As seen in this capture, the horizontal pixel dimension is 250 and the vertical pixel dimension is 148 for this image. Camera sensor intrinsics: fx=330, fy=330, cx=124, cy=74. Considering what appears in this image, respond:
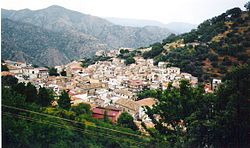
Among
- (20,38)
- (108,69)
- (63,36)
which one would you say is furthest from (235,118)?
(63,36)

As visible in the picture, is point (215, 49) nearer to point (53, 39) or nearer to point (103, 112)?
point (103, 112)

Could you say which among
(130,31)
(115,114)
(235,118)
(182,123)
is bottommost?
(115,114)

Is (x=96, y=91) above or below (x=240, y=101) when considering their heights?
below

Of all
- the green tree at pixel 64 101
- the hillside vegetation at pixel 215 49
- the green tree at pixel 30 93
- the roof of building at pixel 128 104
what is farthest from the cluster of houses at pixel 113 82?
the green tree at pixel 30 93

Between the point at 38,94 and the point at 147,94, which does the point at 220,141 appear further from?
the point at 147,94

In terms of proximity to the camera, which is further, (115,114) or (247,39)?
(247,39)

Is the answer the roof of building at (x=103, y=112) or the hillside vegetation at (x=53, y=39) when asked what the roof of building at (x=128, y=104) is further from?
the hillside vegetation at (x=53, y=39)

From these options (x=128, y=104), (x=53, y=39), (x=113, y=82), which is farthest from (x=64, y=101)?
(x=53, y=39)
